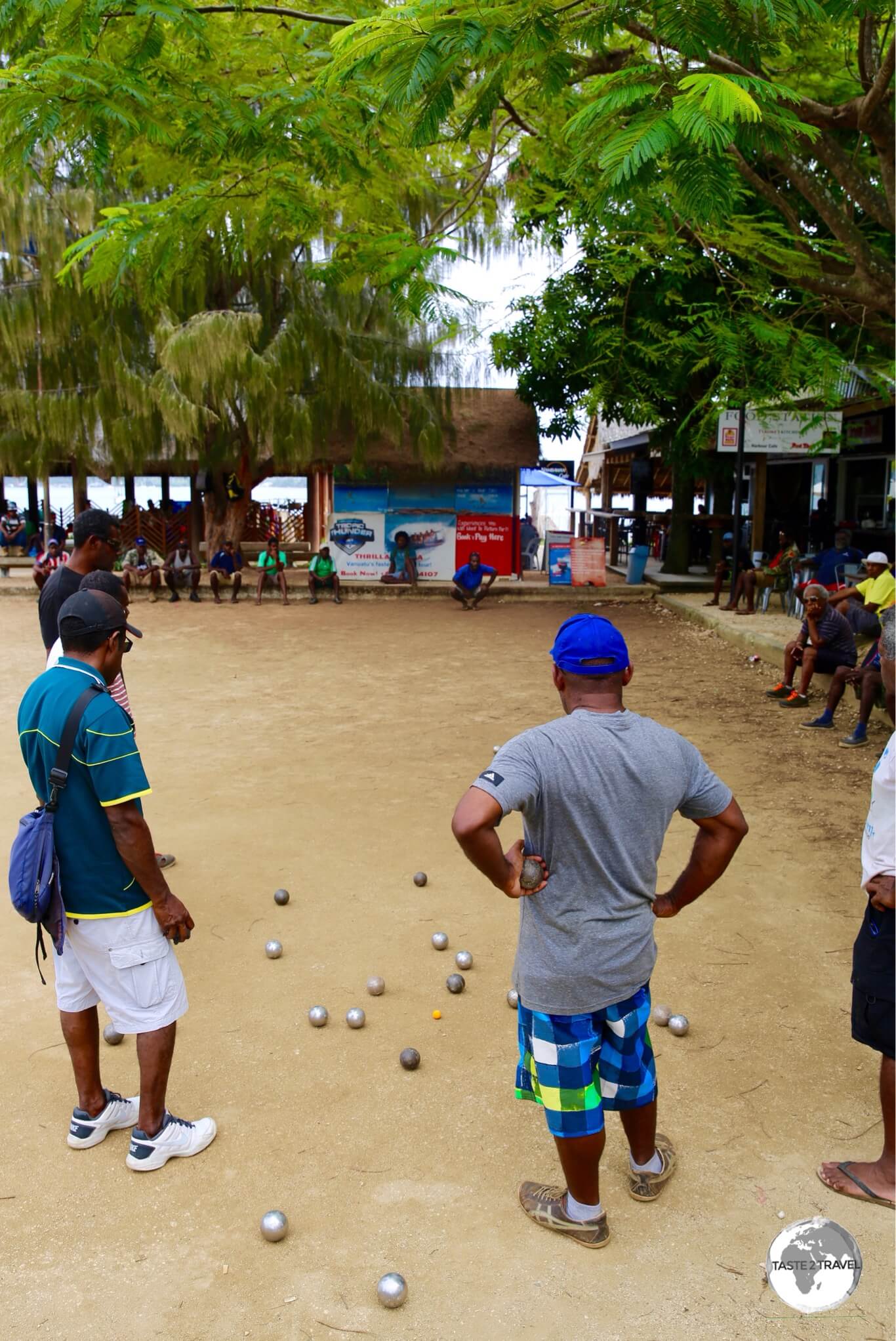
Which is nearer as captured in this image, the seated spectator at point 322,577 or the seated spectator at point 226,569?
the seated spectator at point 226,569

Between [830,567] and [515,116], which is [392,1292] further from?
[830,567]

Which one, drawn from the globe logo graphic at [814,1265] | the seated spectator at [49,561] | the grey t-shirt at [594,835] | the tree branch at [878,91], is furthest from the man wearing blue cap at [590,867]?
the seated spectator at [49,561]

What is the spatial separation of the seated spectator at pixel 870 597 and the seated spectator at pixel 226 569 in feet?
39.8

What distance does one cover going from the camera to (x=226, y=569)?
20312 mm

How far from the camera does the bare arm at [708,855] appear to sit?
2955 millimetres

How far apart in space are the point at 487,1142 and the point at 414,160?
818cm

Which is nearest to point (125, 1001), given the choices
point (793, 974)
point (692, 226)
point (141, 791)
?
point (141, 791)

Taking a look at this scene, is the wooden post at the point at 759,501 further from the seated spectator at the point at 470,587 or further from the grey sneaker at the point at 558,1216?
the grey sneaker at the point at 558,1216

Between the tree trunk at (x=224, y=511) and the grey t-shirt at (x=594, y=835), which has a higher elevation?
the tree trunk at (x=224, y=511)

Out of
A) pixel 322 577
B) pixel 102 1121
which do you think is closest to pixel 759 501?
pixel 322 577

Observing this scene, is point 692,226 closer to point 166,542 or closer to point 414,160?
point 414,160

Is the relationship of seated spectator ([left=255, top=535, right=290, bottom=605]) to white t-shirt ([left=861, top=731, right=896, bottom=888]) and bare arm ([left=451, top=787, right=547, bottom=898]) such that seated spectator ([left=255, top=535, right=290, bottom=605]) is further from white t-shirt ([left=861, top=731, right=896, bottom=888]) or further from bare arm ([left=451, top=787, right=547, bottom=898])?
bare arm ([left=451, top=787, right=547, bottom=898])

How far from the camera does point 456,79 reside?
5801 millimetres

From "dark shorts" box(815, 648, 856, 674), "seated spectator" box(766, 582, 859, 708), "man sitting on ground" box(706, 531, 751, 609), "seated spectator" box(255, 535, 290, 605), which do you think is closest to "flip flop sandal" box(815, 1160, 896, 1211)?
"seated spectator" box(766, 582, 859, 708)
